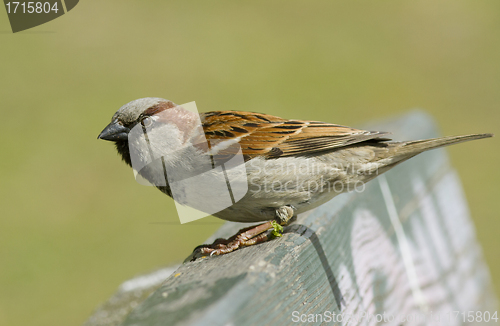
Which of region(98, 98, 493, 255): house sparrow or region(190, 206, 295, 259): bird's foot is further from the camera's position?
region(98, 98, 493, 255): house sparrow

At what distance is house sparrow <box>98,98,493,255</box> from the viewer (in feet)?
6.89

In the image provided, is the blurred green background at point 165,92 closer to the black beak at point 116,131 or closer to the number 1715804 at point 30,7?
the number 1715804 at point 30,7

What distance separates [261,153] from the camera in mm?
2227

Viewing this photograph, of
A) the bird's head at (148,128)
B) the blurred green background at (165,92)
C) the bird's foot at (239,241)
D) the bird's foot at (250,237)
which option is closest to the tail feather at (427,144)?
the bird's foot at (250,237)

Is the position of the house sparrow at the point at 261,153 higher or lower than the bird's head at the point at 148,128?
lower

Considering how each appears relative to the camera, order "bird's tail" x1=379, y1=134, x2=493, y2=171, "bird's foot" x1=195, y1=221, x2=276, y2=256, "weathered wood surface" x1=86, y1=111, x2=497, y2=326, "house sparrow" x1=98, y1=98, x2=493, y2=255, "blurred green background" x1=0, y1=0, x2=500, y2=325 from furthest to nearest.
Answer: "blurred green background" x1=0, y1=0, x2=500, y2=325, "bird's tail" x1=379, y1=134, x2=493, y2=171, "house sparrow" x1=98, y1=98, x2=493, y2=255, "bird's foot" x1=195, y1=221, x2=276, y2=256, "weathered wood surface" x1=86, y1=111, x2=497, y2=326

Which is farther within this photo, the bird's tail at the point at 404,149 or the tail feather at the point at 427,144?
the bird's tail at the point at 404,149

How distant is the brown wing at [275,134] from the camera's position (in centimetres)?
224

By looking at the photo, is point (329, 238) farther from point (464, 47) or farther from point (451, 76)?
point (464, 47)

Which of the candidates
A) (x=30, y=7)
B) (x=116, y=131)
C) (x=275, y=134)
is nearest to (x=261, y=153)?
(x=275, y=134)

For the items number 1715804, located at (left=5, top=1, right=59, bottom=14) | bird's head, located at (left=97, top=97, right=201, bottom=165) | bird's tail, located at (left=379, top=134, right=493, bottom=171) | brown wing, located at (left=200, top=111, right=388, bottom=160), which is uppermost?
number 1715804, located at (left=5, top=1, right=59, bottom=14)

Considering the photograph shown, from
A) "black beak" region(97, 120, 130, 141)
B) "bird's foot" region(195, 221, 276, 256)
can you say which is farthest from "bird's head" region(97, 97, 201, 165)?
"bird's foot" region(195, 221, 276, 256)

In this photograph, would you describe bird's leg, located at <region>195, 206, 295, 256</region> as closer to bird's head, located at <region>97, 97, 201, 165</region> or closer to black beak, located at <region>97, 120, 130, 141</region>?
bird's head, located at <region>97, 97, 201, 165</region>

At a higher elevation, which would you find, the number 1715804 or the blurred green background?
the number 1715804
